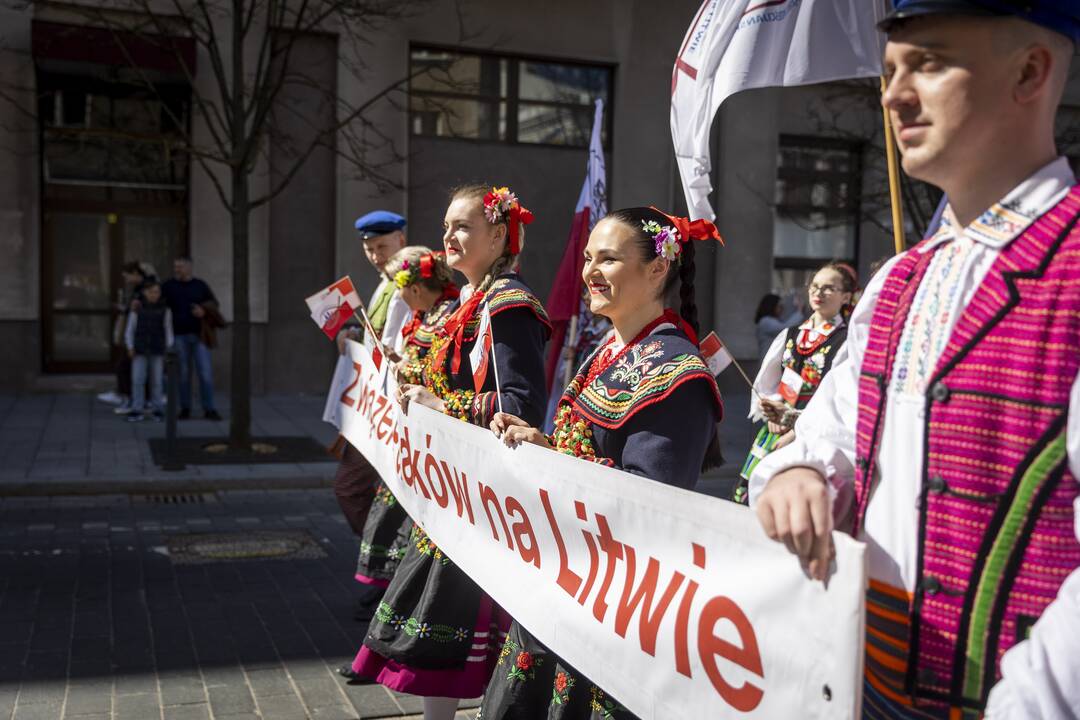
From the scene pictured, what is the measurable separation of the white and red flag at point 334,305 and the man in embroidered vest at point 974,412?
13.3 ft

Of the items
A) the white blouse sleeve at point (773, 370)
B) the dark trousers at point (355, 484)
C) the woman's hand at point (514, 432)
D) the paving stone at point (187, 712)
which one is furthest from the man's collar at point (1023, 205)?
the white blouse sleeve at point (773, 370)

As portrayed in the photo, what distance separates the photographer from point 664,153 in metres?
17.0

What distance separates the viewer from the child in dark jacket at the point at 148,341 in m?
12.7

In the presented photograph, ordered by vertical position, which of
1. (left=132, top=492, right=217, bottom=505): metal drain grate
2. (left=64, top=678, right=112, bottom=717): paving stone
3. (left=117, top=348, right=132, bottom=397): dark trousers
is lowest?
(left=132, top=492, right=217, bottom=505): metal drain grate

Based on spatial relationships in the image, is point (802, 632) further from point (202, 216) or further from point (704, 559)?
point (202, 216)

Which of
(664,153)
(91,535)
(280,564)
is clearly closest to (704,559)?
(280,564)

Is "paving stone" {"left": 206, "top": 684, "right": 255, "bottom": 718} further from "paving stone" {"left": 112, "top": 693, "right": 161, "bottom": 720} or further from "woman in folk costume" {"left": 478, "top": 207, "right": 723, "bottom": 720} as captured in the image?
"woman in folk costume" {"left": 478, "top": 207, "right": 723, "bottom": 720}

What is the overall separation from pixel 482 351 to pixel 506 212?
631 millimetres

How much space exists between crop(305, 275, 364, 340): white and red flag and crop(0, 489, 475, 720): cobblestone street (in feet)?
5.12

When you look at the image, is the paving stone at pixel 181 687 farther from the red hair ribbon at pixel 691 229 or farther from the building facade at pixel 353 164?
the building facade at pixel 353 164

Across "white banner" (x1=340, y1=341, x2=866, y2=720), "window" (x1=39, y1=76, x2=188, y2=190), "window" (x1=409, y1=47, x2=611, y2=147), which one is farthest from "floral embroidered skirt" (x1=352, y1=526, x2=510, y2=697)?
"window" (x1=409, y1=47, x2=611, y2=147)

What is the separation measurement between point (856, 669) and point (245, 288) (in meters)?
10.2

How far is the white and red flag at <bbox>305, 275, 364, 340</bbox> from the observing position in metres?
5.43

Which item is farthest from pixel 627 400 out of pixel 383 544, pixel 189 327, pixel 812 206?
pixel 812 206
